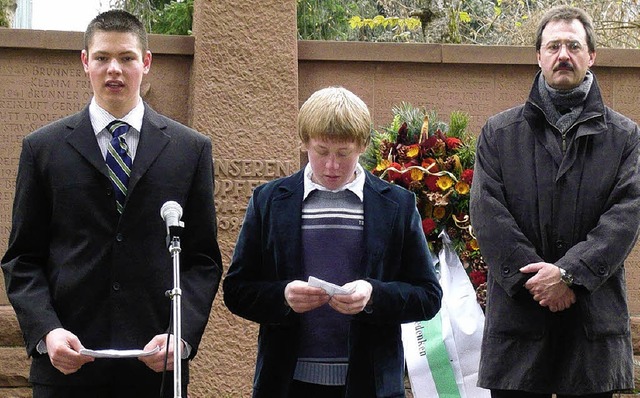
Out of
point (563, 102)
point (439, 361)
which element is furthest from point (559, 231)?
point (439, 361)

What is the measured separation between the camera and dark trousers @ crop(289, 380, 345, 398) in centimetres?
399

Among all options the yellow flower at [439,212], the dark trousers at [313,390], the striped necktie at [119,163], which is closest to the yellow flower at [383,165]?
the yellow flower at [439,212]

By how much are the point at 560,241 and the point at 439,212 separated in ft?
6.12

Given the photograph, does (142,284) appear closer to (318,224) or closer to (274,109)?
(318,224)

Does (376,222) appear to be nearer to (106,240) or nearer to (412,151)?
(106,240)

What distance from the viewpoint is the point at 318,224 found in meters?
4.11

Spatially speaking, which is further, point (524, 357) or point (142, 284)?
point (524, 357)

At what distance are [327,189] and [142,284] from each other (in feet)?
2.30

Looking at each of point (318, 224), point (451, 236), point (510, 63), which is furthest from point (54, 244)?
point (510, 63)

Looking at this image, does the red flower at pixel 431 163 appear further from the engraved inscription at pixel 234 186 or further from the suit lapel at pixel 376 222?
the suit lapel at pixel 376 222

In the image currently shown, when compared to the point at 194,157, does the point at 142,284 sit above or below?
below

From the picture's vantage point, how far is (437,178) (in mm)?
6617

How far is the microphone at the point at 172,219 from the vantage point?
3.56m

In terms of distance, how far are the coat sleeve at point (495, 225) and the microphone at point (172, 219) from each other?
1587 millimetres
